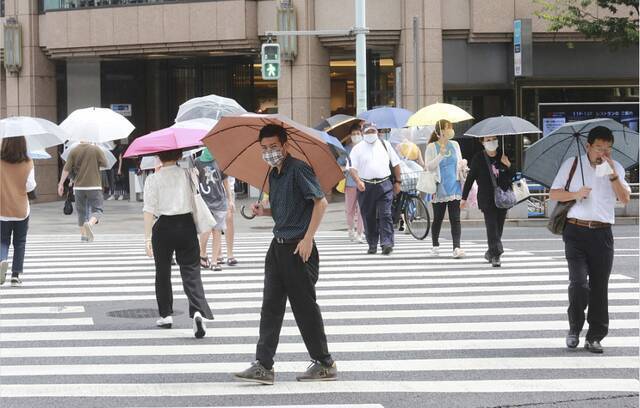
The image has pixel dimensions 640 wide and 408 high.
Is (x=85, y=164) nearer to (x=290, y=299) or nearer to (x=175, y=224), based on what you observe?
(x=175, y=224)

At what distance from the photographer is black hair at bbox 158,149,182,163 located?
34.5 ft

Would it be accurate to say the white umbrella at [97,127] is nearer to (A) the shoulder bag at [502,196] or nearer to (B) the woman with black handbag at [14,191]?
(B) the woman with black handbag at [14,191]

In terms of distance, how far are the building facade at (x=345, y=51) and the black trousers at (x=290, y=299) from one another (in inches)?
862

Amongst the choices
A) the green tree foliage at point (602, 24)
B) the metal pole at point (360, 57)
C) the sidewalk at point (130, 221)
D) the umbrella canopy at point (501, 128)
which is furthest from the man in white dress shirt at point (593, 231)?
the green tree foliage at point (602, 24)

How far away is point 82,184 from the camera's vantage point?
1934 cm

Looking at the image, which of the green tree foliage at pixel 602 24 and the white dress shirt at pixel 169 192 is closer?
the white dress shirt at pixel 169 192

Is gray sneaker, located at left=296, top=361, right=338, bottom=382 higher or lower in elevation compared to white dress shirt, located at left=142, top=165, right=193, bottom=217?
lower

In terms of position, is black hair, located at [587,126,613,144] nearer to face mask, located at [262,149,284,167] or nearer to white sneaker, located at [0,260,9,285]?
face mask, located at [262,149,284,167]

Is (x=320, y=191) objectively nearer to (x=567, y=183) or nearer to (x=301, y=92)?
(x=567, y=183)

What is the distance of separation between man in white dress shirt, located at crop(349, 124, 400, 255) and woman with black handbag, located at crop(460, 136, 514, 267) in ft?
6.50

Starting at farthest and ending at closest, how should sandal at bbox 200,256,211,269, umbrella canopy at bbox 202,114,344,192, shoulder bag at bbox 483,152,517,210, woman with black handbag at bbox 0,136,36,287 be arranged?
1. sandal at bbox 200,256,211,269
2. shoulder bag at bbox 483,152,517,210
3. woman with black handbag at bbox 0,136,36,287
4. umbrella canopy at bbox 202,114,344,192

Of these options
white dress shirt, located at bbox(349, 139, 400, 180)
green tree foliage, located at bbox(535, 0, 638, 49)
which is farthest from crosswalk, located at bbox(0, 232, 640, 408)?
green tree foliage, located at bbox(535, 0, 638, 49)

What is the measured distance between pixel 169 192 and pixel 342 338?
82.1 inches

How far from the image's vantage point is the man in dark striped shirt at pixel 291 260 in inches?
323
